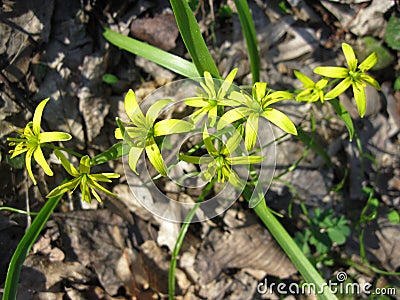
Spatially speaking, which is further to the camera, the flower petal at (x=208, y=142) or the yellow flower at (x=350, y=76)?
the yellow flower at (x=350, y=76)

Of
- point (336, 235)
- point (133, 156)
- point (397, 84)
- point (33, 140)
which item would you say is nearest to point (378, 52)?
point (397, 84)

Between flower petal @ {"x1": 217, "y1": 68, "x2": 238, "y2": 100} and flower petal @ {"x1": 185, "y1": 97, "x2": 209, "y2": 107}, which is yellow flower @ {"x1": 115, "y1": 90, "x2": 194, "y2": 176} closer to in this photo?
flower petal @ {"x1": 185, "y1": 97, "x2": 209, "y2": 107}

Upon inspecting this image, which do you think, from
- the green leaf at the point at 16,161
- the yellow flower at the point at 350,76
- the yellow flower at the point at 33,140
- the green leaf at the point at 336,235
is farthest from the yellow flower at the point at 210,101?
the green leaf at the point at 336,235

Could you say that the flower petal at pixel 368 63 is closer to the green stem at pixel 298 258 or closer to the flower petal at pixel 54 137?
the green stem at pixel 298 258

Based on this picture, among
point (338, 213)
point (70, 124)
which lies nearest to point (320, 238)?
point (338, 213)

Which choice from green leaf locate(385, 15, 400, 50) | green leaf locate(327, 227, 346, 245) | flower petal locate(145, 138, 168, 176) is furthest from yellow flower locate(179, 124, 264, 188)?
green leaf locate(385, 15, 400, 50)

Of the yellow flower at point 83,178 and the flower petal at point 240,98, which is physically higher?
the flower petal at point 240,98

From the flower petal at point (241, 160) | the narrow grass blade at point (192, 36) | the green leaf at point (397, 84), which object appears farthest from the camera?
the green leaf at point (397, 84)
